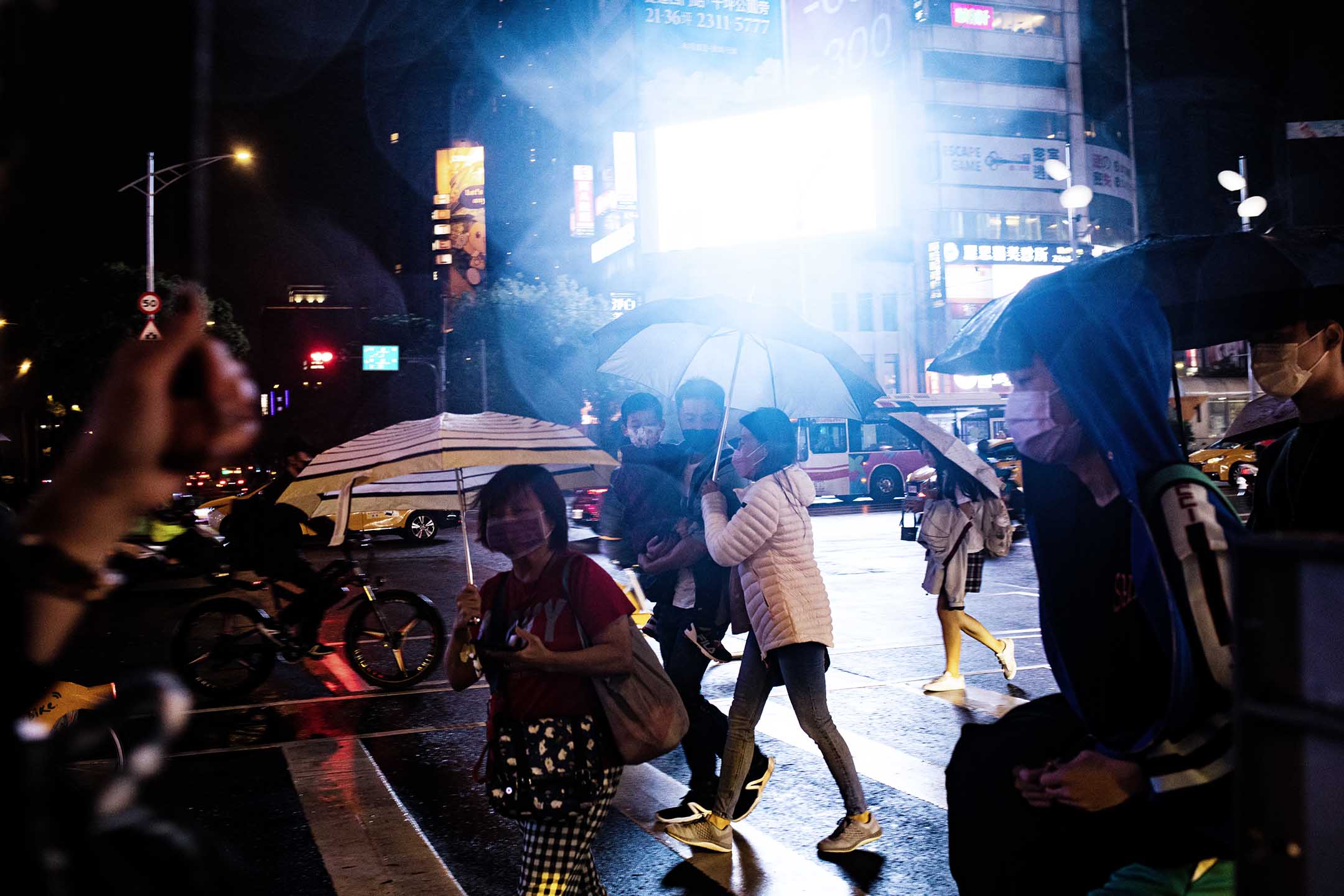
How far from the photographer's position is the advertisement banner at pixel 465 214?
9812cm

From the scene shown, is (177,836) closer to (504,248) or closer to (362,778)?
(362,778)

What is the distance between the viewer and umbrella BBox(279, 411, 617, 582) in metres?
3.46

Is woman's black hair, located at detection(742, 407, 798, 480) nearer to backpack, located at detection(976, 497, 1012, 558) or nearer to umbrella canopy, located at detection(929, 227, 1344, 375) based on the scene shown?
umbrella canopy, located at detection(929, 227, 1344, 375)

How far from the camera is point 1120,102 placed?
60750 millimetres

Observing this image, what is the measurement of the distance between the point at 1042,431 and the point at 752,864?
327 centimetres

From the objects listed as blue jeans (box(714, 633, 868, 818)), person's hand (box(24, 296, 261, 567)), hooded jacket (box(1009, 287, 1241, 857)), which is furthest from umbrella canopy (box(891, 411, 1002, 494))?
person's hand (box(24, 296, 261, 567))

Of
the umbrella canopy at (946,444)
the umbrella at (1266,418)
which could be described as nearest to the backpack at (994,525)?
the umbrella canopy at (946,444)

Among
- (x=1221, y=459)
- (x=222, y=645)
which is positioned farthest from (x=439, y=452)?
(x=1221, y=459)

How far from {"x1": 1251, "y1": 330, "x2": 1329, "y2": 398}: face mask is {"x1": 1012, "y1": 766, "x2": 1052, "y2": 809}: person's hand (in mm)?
1599

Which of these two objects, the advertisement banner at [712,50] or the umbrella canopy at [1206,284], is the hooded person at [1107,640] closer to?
the umbrella canopy at [1206,284]

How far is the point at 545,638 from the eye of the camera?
3391 millimetres

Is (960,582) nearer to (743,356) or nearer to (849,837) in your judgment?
(743,356)

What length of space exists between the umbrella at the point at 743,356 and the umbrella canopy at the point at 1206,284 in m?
2.32

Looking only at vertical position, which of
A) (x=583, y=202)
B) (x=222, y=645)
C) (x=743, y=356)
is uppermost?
(x=583, y=202)
